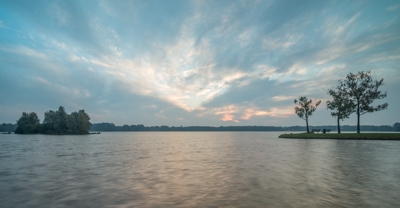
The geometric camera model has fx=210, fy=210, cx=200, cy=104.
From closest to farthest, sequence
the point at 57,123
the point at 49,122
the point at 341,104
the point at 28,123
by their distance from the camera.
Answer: the point at 341,104
the point at 57,123
the point at 49,122
the point at 28,123

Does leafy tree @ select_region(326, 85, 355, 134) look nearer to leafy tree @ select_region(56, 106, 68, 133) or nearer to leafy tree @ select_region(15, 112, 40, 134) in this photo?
leafy tree @ select_region(56, 106, 68, 133)

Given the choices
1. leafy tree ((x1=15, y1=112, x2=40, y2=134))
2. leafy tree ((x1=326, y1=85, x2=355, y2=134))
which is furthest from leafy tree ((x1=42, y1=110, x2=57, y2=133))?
leafy tree ((x1=326, y1=85, x2=355, y2=134))

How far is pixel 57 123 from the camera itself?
164500 millimetres

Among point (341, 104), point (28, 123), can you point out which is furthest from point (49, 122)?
point (341, 104)

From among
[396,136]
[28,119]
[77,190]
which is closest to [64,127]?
[28,119]

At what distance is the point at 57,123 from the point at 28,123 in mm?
42285

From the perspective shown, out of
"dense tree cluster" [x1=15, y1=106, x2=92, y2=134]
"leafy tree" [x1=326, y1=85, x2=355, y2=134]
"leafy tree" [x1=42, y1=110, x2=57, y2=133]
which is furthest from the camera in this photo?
"leafy tree" [x1=42, y1=110, x2=57, y2=133]

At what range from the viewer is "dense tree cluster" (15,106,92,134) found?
162 meters

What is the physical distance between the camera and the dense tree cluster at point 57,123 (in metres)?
162

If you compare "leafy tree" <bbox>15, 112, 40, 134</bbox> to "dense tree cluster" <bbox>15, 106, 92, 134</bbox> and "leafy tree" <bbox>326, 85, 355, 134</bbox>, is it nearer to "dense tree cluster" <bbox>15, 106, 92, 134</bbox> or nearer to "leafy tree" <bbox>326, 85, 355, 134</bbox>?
"dense tree cluster" <bbox>15, 106, 92, 134</bbox>

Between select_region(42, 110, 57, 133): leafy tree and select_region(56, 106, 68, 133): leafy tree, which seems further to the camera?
select_region(42, 110, 57, 133): leafy tree

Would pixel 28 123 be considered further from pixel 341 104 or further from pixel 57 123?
pixel 341 104

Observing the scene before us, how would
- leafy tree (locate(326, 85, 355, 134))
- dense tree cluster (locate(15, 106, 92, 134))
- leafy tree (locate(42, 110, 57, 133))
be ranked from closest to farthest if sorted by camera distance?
leafy tree (locate(326, 85, 355, 134)) < dense tree cluster (locate(15, 106, 92, 134)) < leafy tree (locate(42, 110, 57, 133))

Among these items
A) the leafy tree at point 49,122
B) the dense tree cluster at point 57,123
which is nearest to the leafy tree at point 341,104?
the dense tree cluster at point 57,123
